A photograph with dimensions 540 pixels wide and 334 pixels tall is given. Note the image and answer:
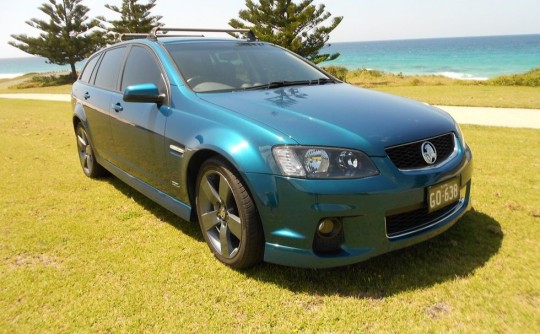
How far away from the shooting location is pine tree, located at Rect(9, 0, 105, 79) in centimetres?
3866

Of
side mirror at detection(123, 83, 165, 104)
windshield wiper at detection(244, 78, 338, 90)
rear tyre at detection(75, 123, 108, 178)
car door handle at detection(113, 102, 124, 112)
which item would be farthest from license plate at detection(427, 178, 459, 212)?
rear tyre at detection(75, 123, 108, 178)

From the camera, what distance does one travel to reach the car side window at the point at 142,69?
11.6 ft

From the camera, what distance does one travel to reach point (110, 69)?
4531 millimetres

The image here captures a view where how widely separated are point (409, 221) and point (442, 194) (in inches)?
11.3

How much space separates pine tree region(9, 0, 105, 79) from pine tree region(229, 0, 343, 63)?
2070 centimetres

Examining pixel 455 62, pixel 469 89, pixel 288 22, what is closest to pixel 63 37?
pixel 288 22

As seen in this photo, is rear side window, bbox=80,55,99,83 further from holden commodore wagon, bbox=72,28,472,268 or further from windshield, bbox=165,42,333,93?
windshield, bbox=165,42,333,93

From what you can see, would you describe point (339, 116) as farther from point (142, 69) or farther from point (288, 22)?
point (288, 22)

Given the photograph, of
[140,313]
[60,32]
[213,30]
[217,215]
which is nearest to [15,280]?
[140,313]

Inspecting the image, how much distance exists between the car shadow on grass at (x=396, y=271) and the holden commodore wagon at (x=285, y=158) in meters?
0.24

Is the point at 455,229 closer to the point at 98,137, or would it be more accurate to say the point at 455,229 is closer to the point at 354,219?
the point at 354,219

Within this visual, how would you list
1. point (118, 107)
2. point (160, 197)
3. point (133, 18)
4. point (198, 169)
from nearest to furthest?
point (198, 169) < point (160, 197) < point (118, 107) < point (133, 18)

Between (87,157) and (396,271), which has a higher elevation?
(87,157)

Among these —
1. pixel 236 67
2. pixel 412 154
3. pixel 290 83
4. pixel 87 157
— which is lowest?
pixel 87 157
